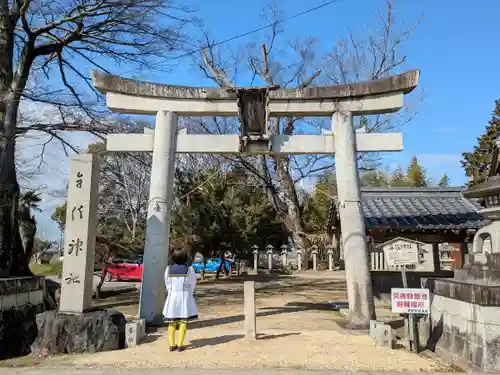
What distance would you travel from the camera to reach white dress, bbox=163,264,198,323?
21.2ft

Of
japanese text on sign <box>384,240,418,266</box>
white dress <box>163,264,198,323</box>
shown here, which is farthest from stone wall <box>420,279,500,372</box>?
white dress <box>163,264,198,323</box>

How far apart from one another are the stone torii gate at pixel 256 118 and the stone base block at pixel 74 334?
2402mm

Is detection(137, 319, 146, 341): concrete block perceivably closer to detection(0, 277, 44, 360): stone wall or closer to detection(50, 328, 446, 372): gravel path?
detection(50, 328, 446, 372): gravel path

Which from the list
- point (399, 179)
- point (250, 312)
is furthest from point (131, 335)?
point (399, 179)

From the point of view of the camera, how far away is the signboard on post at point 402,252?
746 cm

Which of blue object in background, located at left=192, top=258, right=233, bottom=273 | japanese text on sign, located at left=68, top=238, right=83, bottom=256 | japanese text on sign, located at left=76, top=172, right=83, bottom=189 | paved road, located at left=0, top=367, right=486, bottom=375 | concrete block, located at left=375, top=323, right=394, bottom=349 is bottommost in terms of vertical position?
paved road, located at left=0, top=367, right=486, bottom=375

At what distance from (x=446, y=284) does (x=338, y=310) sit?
4.63 meters

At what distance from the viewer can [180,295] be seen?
21.6 feet

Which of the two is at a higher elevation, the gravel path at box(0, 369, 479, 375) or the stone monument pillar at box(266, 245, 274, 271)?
the stone monument pillar at box(266, 245, 274, 271)

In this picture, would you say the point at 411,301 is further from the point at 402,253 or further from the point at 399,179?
the point at 399,179

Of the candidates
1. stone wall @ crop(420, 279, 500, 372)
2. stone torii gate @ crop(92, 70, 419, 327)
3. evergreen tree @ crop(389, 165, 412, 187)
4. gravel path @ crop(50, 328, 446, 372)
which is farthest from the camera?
evergreen tree @ crop(389, 165, 412, 187)

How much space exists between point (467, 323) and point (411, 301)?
1.00 meters


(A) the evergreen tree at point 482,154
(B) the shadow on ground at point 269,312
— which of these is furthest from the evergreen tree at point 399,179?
(B) the shadow on ground at point 269,312

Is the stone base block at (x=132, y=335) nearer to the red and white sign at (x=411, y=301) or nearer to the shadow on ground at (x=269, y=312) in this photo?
the shadow on ground at (x=269, y=312)
